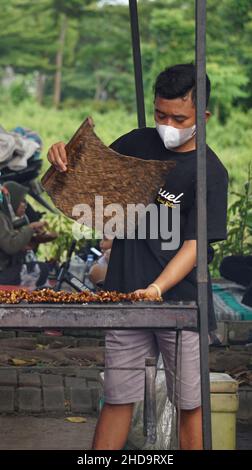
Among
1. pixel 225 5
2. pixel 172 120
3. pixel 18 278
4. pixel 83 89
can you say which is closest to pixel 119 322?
pixel 172 120

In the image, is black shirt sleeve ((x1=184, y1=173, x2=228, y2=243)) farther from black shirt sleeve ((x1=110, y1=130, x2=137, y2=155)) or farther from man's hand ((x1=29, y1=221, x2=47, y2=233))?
man's hand ((x1=29, y1=221, x2=47, y2=233))

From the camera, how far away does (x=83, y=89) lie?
4150 centimetres

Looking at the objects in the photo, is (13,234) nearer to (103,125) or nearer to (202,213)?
(202,213)

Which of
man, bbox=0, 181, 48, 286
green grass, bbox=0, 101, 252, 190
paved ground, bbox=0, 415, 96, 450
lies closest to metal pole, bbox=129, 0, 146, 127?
paved ground, bbox=0, 415, 96, 450

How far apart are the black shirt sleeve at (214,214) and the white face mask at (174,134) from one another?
22 centimetres

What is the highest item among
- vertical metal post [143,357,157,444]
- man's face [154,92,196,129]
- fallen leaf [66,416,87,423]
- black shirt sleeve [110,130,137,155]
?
man's face [154,92,196,129]

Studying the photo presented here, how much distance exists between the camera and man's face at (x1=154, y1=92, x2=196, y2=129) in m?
5.25

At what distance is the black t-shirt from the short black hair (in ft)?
0.68

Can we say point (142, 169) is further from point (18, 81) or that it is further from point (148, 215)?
point (18, 81)

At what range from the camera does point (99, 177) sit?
5473 mm

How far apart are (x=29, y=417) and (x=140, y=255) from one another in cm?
271

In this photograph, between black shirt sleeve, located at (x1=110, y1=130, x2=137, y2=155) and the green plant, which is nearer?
black shirt sleeve, located at (x1=110, y1=130, x2=137, y2=155)

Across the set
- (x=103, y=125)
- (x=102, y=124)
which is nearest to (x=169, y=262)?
(x=103, y=125)

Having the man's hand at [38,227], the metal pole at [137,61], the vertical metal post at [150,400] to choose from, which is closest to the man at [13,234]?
the man's hand at [38,227]
